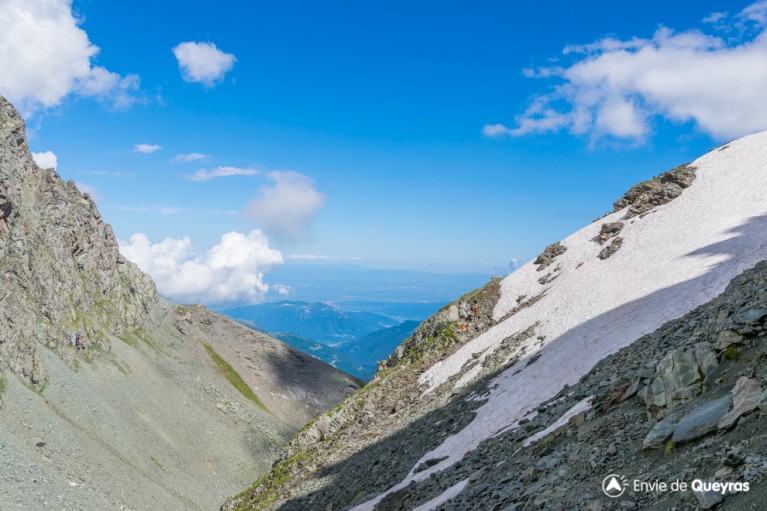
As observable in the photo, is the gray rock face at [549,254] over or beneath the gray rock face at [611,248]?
over

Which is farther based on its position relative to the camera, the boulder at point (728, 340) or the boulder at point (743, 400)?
the boulder at point (728, 340)

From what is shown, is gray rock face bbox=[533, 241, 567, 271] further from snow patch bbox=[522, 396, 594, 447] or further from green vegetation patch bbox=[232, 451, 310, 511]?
snow patch bbox=[522, 396, 594, 447]

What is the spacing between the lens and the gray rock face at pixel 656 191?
63.2m

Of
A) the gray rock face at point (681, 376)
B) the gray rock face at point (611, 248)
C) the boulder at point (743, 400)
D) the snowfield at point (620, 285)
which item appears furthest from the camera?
the gray rock face at point (611, 248)

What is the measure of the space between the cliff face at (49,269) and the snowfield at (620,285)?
80.9 meters

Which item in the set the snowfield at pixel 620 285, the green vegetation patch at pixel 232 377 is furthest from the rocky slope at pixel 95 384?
the snowfield at pixel 620 285

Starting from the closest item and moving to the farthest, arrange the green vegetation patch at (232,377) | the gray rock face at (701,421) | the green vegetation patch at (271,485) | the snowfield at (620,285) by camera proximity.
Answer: the gray rock face at (701,421) → the snowfield at (620,285) → the green vegetation patch at (271,485) → the green vegetation patch at (232,377)

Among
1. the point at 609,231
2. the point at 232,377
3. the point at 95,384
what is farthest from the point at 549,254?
the point at 232,377

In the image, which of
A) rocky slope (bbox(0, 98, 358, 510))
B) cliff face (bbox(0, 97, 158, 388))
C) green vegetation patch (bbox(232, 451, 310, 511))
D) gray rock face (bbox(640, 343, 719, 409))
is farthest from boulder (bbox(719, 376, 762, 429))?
cliff face (bbox(0, 97, 158, 388))

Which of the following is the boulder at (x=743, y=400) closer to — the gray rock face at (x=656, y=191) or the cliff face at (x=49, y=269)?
the gray rock face at (x=656, y=191)

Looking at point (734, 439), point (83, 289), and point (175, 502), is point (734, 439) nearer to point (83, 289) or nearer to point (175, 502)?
point (175, 502)

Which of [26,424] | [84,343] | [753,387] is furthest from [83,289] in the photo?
[753,387]

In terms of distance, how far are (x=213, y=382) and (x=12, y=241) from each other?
66.5m

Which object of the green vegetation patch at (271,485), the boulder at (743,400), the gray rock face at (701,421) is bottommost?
the green vegetation patch at (271,485)
